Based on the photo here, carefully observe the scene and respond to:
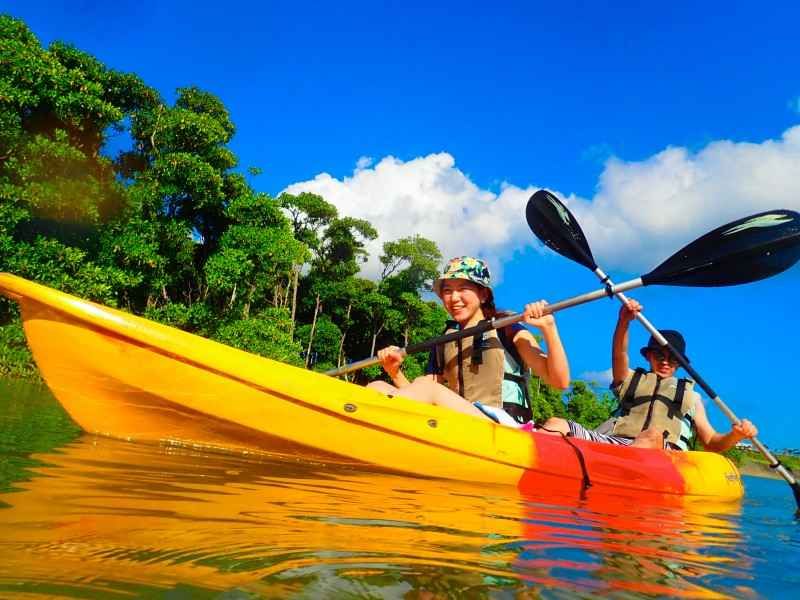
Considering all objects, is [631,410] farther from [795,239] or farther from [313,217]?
[313,217]

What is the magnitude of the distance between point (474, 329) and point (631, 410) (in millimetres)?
1524

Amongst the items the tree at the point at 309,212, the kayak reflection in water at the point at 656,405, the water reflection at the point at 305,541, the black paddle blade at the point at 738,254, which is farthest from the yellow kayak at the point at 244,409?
the tree at the point at 309,212

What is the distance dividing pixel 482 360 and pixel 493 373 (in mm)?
101

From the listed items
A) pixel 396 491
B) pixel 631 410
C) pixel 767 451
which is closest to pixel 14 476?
pixel 396 491

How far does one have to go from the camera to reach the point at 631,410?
4.06 metres

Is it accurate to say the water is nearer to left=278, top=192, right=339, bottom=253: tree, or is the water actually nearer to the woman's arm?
the woman's arm

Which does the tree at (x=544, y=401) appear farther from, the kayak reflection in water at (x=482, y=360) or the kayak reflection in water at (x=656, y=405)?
the kayak reflection in water at (x=482, y=360)

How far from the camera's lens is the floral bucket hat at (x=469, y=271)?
11.2 ft

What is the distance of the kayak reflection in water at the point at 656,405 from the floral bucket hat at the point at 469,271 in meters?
1.17

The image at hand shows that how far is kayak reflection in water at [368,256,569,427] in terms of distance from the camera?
311 centimetres

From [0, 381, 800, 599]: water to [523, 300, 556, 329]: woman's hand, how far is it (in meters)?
1.10

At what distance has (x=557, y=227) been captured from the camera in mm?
4777

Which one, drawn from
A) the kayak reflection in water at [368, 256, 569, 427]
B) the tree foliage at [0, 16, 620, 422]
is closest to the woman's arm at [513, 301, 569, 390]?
the kayak reflection in water at [368, 256, 569, 427]

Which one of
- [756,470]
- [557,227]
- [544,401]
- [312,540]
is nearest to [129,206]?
[557,227]
